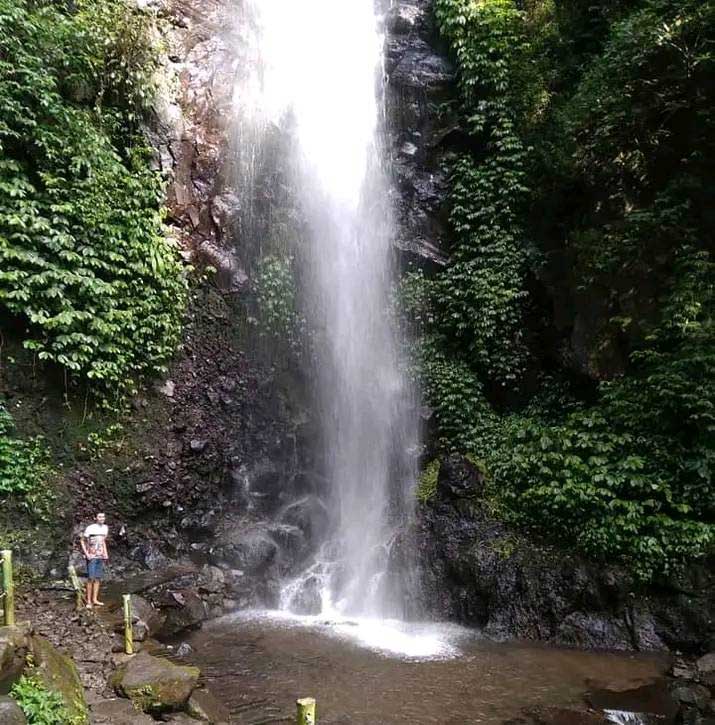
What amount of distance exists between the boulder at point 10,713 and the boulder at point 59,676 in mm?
738

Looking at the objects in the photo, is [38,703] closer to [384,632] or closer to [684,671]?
[384,632]

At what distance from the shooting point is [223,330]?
511 inches

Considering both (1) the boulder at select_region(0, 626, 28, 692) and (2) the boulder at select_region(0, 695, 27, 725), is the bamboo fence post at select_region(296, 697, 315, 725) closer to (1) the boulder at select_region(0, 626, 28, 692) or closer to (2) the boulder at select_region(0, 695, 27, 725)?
(2) the boulder at select_region(0, 695, 27, 725)

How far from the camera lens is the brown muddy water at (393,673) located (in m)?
6.81

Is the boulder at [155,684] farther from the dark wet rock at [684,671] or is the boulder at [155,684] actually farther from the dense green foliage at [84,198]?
the dark wet rock at [684,671]

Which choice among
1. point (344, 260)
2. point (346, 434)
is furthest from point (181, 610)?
point (344, 260)

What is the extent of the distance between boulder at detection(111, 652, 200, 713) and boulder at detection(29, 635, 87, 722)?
483 millimetres

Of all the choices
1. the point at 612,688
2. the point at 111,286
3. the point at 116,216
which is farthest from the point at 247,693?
the point at 116,216

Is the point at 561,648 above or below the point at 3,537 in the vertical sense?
below

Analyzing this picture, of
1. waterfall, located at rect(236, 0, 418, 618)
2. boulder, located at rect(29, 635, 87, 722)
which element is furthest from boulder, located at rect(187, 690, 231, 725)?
waterfall, located at rect(236, 0, 418, 618)

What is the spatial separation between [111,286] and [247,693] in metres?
7.26

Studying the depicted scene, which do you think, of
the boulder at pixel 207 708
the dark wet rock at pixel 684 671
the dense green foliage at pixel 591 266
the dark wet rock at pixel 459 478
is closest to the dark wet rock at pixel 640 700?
the dark wet rock at pixel 684 671

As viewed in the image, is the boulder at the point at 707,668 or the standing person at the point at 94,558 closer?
the boulder at the point at 707,668

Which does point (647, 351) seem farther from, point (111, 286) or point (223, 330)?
point (111, 286)
